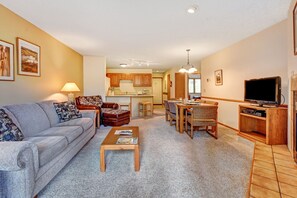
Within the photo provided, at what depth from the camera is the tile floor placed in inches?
64.4

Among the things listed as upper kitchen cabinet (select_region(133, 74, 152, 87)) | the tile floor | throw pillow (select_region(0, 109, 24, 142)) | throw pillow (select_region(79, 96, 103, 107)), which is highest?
upper kitchen cabinet (select_region(133, 74, 152, 87))

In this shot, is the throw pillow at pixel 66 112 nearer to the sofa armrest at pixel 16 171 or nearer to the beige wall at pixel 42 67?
the beige wall at pixel 42 67

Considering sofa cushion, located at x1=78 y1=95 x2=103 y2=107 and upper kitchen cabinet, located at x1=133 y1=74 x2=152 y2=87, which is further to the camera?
upper kitchen cabinet, located at x1=133 y1=74 x2=152 y2=87

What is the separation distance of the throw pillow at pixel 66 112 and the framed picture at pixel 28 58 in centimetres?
76

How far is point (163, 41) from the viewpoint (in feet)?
13.4

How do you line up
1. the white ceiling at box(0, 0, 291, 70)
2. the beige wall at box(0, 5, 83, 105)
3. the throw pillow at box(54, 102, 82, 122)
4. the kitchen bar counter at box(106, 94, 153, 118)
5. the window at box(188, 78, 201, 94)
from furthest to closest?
the window at box(188, 78, 201, 94) → the kitchen bar counter at box(106, 94, 153, 118) → the throw pillow at box(54, 102, 82, 122) → the beige wall at box(0, 5, 83, 105) → the white ceiling at box(0, 0, 291, 70)

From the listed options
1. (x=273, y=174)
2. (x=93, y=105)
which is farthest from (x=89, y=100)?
(x=273, y=174)

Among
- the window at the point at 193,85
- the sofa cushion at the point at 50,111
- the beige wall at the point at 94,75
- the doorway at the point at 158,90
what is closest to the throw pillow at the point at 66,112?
the sofa cushion at the point at 50,111

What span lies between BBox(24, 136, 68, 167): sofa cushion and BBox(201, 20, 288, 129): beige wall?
3.73m

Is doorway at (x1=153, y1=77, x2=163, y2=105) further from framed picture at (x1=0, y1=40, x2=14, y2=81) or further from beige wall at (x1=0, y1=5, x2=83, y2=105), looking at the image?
framed picture at (x1=0, y1=40, x2=14, y2=81)

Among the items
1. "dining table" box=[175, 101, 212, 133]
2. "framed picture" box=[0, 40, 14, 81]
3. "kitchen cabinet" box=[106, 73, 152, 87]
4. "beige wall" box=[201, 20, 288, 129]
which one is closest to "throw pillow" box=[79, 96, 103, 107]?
"framed picture" box=[0, 40, 14, 81]

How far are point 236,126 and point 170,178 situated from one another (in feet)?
10.0

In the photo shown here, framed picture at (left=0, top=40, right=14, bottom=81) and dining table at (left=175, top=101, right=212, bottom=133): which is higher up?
framed picture at (left=0, top=40, right=14, bottom=81)

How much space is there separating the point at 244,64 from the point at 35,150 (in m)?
4.38
